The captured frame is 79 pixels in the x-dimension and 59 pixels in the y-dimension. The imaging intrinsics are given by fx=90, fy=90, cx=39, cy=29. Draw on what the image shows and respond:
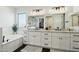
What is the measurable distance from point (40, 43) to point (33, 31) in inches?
13.8

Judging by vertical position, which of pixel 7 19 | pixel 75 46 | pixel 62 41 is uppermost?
pixel 7 19

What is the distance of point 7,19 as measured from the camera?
148cm

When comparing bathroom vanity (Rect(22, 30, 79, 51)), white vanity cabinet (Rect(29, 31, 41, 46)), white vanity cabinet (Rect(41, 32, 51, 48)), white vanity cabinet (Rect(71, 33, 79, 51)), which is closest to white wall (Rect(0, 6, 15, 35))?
white vanity cabinet (Rect(29, 31, 41, 46))

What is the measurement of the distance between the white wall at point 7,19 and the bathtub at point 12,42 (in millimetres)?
108

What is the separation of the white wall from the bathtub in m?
0.11

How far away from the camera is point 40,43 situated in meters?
1.93

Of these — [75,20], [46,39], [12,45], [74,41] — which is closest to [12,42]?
[12,45]

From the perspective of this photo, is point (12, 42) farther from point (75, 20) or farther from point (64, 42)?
point (75, 20)

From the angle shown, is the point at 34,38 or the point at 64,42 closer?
the point at 34,38

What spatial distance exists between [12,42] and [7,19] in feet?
1.33

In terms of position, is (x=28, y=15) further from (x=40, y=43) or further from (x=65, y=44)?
(x=65, y=44)

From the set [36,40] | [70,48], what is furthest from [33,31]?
[70,48]
